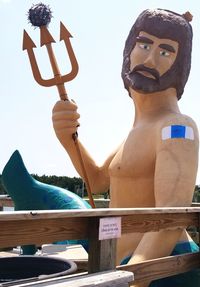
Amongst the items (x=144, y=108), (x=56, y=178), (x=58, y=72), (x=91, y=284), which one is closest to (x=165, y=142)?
(x=144, y=108)

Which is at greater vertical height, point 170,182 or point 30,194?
point 170,182

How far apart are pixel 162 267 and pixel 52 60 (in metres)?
1.84

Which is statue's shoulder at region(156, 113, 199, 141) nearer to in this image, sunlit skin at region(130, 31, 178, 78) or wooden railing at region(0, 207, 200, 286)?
sunlit skin at region(130, 31, 178, 78)

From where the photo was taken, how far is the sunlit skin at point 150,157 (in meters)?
2.84

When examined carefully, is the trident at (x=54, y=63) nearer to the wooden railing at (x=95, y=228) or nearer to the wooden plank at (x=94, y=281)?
the wooden railing at (x=95, y=228)

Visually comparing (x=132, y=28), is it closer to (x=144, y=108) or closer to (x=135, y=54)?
(x=135, y=54)

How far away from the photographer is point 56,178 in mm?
16453

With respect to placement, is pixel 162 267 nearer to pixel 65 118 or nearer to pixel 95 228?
pixel 95 228

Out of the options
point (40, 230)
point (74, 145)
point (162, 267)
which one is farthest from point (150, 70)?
point (40, 230)

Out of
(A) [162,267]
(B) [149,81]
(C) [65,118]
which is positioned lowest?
(A) [162,267]

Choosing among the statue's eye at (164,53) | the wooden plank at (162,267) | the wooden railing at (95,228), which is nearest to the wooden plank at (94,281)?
the wooden railing at (95,228)

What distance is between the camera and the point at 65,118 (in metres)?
3.41

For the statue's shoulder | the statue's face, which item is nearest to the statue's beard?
the statue's face

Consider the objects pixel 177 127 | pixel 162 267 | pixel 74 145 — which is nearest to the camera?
pixel 162 267
